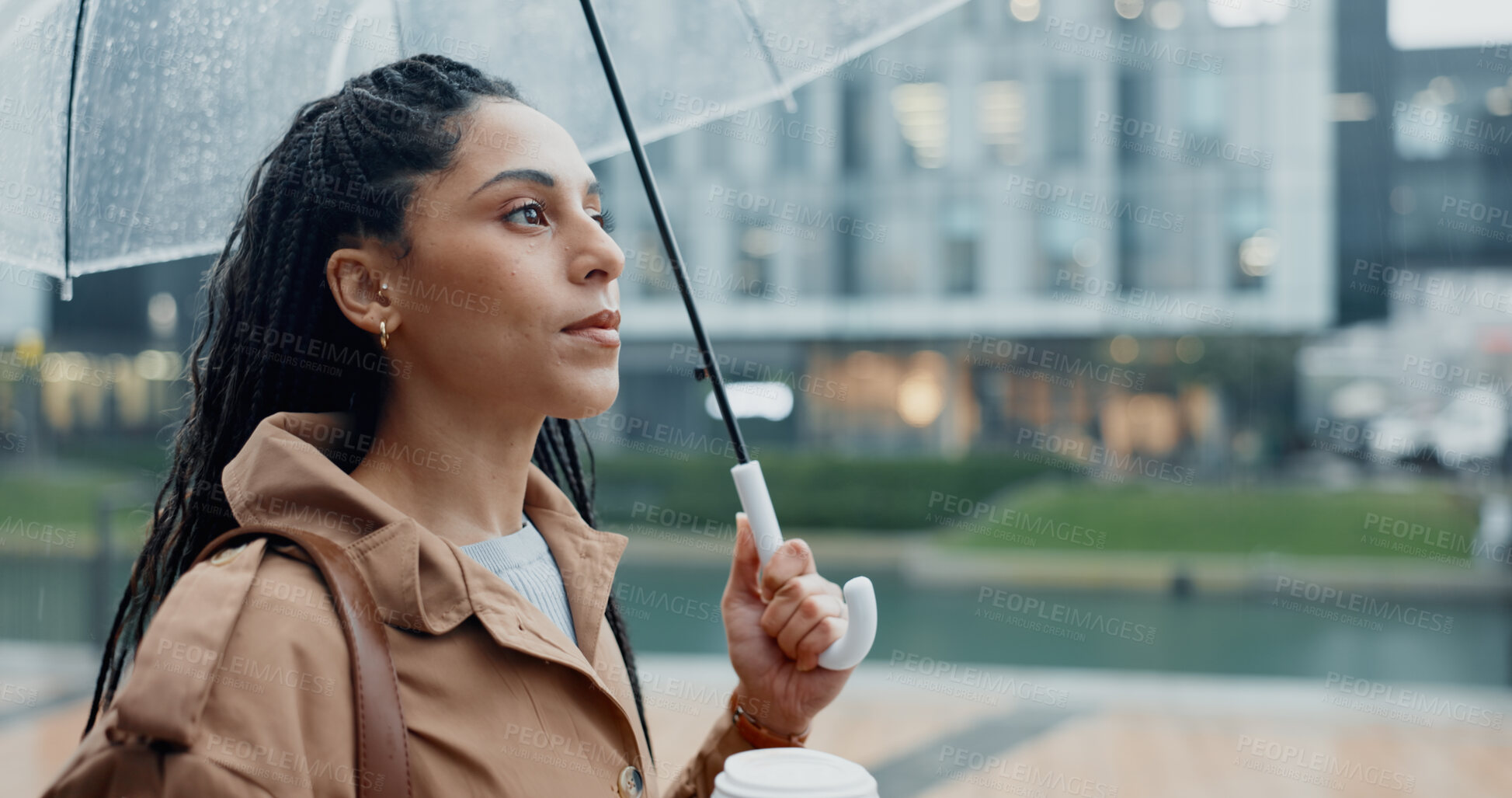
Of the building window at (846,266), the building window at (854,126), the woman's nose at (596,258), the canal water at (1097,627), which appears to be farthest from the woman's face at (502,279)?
the building window at (846,266)

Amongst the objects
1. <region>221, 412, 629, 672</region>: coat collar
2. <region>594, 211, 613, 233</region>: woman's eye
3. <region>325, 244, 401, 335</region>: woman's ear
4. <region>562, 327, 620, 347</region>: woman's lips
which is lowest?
<region>221, 412, 629, 672</region>: coat collar

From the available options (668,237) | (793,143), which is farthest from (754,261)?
(668,237)

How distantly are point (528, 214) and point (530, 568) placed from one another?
42 centimetres

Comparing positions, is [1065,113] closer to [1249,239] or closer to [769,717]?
[1249,239]

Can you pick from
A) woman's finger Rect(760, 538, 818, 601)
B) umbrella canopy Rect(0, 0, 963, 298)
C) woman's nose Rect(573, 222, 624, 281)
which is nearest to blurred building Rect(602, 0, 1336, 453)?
umbrella canopy Rect(0, 0, 963, 298)

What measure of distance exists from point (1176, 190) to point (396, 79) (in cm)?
1316

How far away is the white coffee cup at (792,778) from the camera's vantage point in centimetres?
92

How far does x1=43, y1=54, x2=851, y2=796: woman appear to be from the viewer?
0.92 metres

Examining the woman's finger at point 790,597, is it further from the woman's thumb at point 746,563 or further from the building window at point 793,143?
the building window at point 793,143

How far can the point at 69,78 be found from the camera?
144 cm

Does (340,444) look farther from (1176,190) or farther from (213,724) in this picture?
(1176,190)

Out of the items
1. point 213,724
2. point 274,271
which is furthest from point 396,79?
point 213,724

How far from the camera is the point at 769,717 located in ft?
4.38

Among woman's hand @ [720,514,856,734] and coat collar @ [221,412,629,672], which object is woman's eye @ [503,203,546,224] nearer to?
coat collar @ [221,412,629,672]
